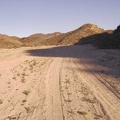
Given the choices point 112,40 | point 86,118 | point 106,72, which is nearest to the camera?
point 86,118

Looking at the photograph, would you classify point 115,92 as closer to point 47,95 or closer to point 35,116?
point 47,95

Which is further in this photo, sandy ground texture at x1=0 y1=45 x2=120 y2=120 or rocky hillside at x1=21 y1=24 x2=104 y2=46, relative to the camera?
rocky hillside at x1=21 y1=24 x2=104 y2=46

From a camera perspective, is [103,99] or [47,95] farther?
[47,95]

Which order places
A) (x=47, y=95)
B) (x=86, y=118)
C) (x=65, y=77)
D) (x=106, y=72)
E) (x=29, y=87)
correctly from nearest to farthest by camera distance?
(x=86, y=118), (x=47, y=95), (x=29, y=87), (x=65, y=77), (x=106, y=72)

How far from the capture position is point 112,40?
140 feet

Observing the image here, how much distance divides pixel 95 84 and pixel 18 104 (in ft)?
16.3

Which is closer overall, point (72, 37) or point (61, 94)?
point (61, 94)

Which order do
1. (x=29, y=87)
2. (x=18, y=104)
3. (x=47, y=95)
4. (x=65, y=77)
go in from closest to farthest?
(x=18, y=104)
(x=47, y=95)
(x=29, y=87)
(x=65, y=77)

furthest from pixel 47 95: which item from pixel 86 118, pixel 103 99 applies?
pixel 86 118

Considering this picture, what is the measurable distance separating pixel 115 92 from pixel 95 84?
1.99m

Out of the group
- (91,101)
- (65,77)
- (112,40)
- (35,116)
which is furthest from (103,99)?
(112,40)

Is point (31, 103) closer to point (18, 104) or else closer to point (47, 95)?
point (18, 104)

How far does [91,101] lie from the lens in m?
12.9

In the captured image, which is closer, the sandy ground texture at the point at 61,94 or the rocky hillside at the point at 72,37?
the sandy ground texture at the point at 61,94
